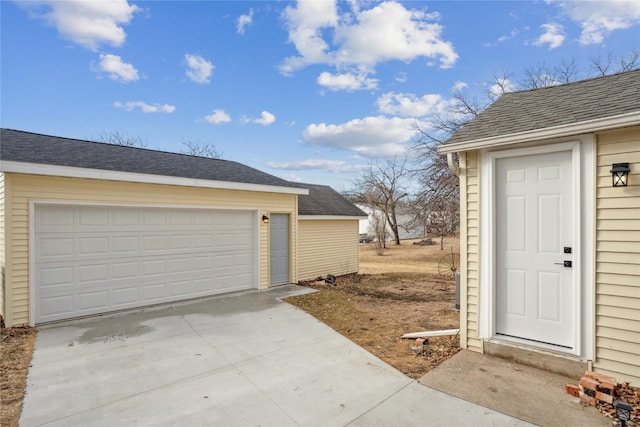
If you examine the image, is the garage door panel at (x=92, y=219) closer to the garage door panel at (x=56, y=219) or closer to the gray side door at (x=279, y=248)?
the garage door panel at (x=56, y=219)

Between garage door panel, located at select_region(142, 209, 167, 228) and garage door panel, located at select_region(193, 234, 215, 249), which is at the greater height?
garage door panel, located at select_region(142, 209, 167, 228)

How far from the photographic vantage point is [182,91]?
13641mm

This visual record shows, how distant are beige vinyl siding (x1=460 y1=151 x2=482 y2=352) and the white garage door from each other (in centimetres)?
551

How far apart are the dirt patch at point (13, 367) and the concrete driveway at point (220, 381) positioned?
9 centimetres

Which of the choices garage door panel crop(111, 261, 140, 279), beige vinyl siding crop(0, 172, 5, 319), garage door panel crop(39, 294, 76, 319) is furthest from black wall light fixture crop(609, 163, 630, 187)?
beige vinyl siding crop(0, 172, 5, 319)

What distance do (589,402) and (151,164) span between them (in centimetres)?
817

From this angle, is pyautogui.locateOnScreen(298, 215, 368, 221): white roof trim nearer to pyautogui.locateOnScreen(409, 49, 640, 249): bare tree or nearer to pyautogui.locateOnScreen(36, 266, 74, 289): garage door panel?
pyautogui.locateOnScreen(409, 49, 640, 249): bare tree

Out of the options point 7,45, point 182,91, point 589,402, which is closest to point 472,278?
point 589,402

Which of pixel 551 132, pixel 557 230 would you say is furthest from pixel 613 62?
pixel 557 230

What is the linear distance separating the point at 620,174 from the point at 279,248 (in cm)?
734

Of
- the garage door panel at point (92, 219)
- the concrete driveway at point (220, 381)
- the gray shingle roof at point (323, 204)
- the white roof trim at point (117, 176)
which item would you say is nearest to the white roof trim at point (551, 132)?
the concrete driveway at point (220, 381)

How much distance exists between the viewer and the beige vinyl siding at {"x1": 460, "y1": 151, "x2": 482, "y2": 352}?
400 centimetres

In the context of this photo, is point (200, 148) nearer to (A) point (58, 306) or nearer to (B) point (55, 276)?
(B) point (55, 276)

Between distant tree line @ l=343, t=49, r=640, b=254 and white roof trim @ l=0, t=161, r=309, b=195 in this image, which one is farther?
distant tree line @ l=343, t=49, r=640, b=254
